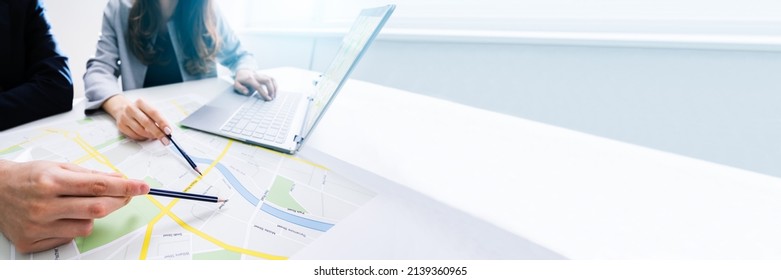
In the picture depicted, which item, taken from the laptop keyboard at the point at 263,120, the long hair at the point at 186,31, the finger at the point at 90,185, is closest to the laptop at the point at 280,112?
the laptop keyboard at the point at 263,120

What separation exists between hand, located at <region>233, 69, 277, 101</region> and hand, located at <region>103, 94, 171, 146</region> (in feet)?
0.90

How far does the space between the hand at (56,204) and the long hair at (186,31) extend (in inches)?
32.4

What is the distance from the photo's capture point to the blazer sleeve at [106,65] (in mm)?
636

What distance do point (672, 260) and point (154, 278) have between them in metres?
0.47

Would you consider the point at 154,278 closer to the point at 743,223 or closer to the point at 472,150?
the point at 472,150

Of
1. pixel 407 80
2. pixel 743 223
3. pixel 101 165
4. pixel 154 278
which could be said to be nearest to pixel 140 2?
pixel 101 165

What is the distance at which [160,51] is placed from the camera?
38.0 inches

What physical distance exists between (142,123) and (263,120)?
0.19 metres

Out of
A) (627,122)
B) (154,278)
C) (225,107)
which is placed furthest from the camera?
(627,122)

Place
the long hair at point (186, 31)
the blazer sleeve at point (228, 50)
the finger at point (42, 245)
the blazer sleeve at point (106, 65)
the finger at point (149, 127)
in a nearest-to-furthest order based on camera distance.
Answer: the finger at point (42, 245) < the finger at point (149, 127) < the blazer sleeve at point (106, 65) < the long hair at point (186, 31) < the blazer sleeve at point (228, 50)

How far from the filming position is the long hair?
35.0 inches

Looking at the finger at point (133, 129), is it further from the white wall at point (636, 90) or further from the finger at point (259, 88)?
the white wall at point (636, 90)

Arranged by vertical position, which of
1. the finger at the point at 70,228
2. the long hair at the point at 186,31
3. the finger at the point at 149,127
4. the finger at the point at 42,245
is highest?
the long hair at the point at 186,31

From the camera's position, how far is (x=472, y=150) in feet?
1.67
